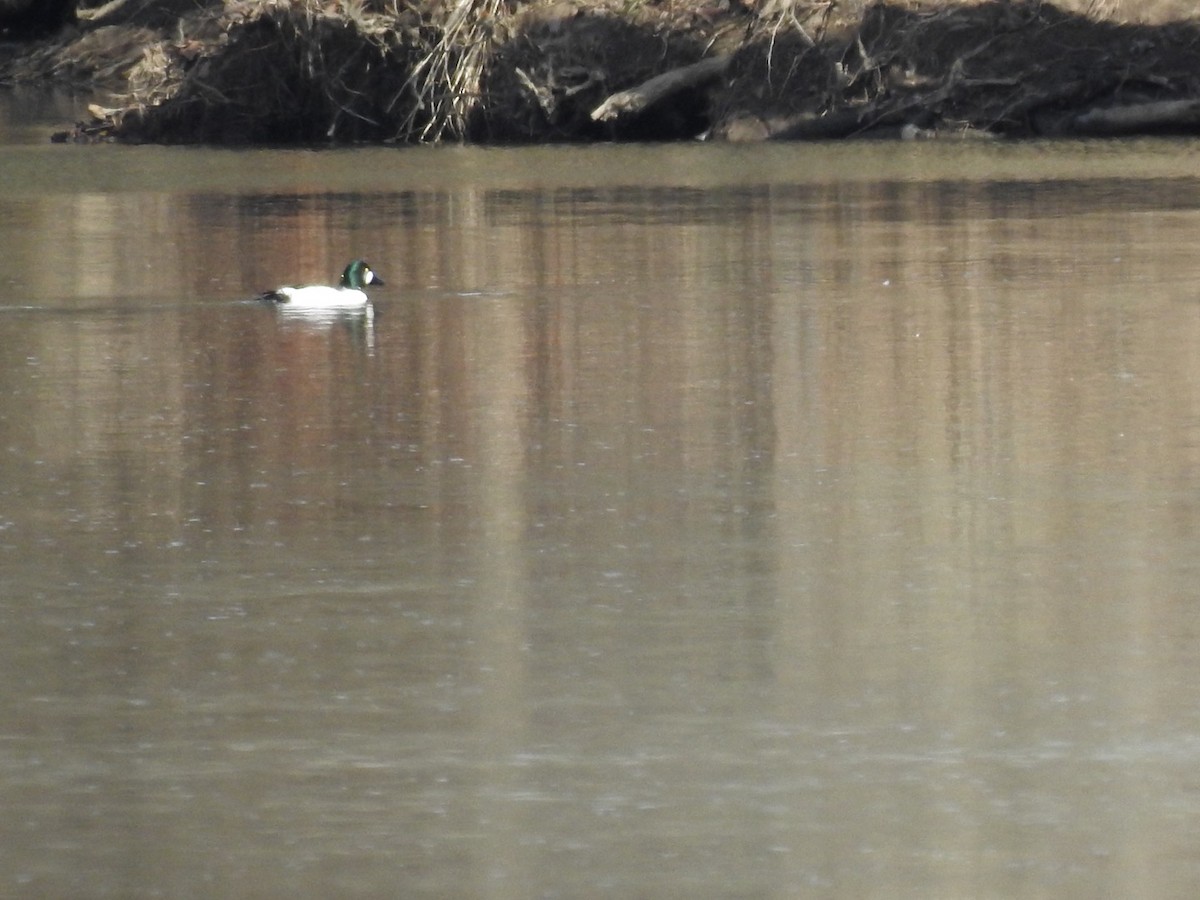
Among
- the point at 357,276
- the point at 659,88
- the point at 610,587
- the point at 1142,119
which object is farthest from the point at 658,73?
the point at 610,587

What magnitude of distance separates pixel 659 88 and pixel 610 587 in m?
25.0

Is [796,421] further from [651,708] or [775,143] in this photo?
[775,143]

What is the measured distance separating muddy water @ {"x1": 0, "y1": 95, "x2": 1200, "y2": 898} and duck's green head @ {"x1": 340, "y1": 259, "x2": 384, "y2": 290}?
25 cm

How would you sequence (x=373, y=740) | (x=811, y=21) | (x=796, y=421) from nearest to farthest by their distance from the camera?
(x=373, y=740)
(x=796, y=421)
(x=811, y=21)

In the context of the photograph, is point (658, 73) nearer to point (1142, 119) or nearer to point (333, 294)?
point (1142, 119)

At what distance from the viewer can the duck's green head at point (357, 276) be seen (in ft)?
51.4

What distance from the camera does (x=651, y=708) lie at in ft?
21.7

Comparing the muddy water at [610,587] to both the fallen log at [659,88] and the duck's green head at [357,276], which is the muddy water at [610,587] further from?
the fallen log at [659,88]

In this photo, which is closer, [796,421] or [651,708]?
[651,708]

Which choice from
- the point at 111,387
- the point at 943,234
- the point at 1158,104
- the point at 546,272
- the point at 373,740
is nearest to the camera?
the point at 373,740

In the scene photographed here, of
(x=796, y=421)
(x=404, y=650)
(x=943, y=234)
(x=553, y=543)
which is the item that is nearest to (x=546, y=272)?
(x=943, y=234)

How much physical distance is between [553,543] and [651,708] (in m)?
1.98

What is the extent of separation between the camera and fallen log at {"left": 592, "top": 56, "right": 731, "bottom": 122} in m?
32.0

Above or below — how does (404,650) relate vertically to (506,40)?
below
